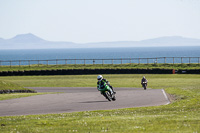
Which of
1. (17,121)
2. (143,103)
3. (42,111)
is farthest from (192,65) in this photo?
(17,121)

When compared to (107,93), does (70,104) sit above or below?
below

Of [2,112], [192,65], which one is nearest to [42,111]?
[2,112]

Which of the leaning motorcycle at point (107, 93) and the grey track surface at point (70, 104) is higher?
the leaning motorcycle at point (107, 93)

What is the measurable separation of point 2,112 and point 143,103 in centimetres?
832

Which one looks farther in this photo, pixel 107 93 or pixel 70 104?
pixel 107 93

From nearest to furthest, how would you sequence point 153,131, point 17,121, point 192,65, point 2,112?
point 153,131 → point 17,121 → point 2,112 → point 192,65

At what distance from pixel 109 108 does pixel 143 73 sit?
137ft

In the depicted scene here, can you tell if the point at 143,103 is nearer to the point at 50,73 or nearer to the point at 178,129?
the point at 178,129

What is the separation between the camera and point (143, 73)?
63844 millimetres

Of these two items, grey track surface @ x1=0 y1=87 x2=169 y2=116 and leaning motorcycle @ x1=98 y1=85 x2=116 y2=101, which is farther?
leaning motorcycle @ x1=98 y1=85 x2=116 y2=101

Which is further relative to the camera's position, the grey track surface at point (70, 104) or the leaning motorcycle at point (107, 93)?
the leaning motorcycle at point (107, 93)

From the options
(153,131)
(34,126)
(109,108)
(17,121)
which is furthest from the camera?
(109,108)

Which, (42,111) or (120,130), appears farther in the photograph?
(42,111)

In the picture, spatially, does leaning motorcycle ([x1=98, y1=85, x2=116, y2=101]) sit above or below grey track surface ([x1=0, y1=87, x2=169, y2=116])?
above
